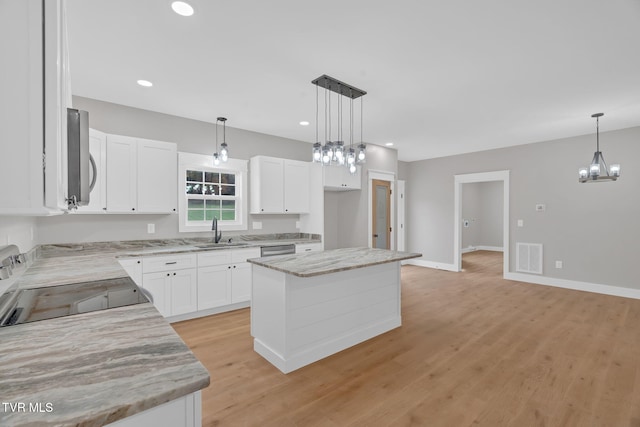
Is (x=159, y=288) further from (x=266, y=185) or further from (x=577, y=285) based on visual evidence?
(x=577, y=285)

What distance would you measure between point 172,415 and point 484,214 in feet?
36.4

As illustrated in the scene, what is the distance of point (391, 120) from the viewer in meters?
4.29

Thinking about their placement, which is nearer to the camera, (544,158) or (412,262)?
(544,158)

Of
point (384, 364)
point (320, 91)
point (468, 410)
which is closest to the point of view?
point (468, 410)

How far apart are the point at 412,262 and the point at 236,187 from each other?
4985mm

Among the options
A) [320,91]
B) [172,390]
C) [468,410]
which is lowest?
[468,410]

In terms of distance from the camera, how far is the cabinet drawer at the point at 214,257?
367 cm

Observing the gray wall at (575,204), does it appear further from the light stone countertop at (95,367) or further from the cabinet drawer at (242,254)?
the light stone countertop at (95,367)

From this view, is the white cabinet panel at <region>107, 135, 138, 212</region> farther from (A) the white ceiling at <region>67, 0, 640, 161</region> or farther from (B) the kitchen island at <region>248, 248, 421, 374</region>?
(B) the kitchen island at <region>248, 248, 421, 374</region>

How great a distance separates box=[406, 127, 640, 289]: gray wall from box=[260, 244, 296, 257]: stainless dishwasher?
4.56 metres

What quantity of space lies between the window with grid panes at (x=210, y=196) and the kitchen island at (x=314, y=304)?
6.31 ft

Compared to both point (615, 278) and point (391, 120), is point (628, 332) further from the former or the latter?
point (391, 120)

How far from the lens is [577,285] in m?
5.13

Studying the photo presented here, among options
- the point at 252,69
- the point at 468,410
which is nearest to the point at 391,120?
the point at 252,69
